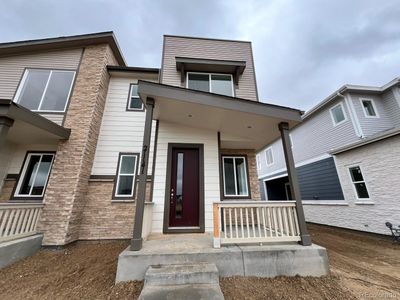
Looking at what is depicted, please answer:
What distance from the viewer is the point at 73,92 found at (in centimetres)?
590

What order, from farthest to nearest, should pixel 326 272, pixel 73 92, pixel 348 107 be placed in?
pixel 348 107 < pixel 73 92 < pixel 326 272

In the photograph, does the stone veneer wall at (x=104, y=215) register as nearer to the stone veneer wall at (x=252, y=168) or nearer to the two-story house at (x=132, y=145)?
the two-story house at (x=132, y=145)

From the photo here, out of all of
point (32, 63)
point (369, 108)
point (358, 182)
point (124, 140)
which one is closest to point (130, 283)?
point (124, 140)

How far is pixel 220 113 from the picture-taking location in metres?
4.49

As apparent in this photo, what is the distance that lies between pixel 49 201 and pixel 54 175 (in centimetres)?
76

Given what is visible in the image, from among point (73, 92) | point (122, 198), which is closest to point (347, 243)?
point (122, 198)

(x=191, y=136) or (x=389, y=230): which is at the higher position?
(x=191, y=136)

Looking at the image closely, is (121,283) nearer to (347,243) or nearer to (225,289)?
(225,289)

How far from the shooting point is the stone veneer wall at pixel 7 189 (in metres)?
5.23

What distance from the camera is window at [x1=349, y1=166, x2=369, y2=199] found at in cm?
682

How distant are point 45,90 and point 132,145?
381cm

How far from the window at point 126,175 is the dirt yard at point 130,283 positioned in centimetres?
169

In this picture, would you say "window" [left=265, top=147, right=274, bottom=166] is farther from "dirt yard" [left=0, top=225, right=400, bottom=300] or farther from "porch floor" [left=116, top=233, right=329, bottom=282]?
"porch floor" [left=116, top=233, right=329, bottom=282]

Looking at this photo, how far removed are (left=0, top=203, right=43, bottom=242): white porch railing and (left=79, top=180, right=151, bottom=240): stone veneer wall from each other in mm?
1143
